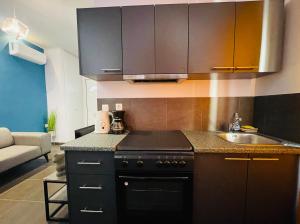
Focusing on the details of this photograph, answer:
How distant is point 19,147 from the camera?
9.33 feet

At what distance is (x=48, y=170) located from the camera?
9.30 ft

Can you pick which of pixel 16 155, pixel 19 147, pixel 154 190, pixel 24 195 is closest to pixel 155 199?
pixel 154 190

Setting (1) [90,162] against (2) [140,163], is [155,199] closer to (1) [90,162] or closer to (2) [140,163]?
(2) [140,163]

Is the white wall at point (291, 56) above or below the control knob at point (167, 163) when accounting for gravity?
above

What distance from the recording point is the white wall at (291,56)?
1316mm

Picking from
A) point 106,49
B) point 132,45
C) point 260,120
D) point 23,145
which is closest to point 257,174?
point 260,120

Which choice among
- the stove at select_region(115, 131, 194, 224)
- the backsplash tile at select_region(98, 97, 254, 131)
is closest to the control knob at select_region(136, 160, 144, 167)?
the stove at select_region(115, 131, 194, 224)

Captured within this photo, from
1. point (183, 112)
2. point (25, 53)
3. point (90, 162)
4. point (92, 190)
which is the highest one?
point (25, 53)

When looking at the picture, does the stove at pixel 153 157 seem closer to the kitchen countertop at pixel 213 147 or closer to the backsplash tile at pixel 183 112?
the kitchen countertop at pixel 213 147

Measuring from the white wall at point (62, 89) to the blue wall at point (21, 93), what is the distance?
17cm

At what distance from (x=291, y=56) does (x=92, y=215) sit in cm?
218

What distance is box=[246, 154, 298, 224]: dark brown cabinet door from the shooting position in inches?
47.5

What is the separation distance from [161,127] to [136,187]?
0.79 metres

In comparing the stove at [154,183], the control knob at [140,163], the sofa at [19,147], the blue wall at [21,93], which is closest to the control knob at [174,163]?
the stove at [154,183]
